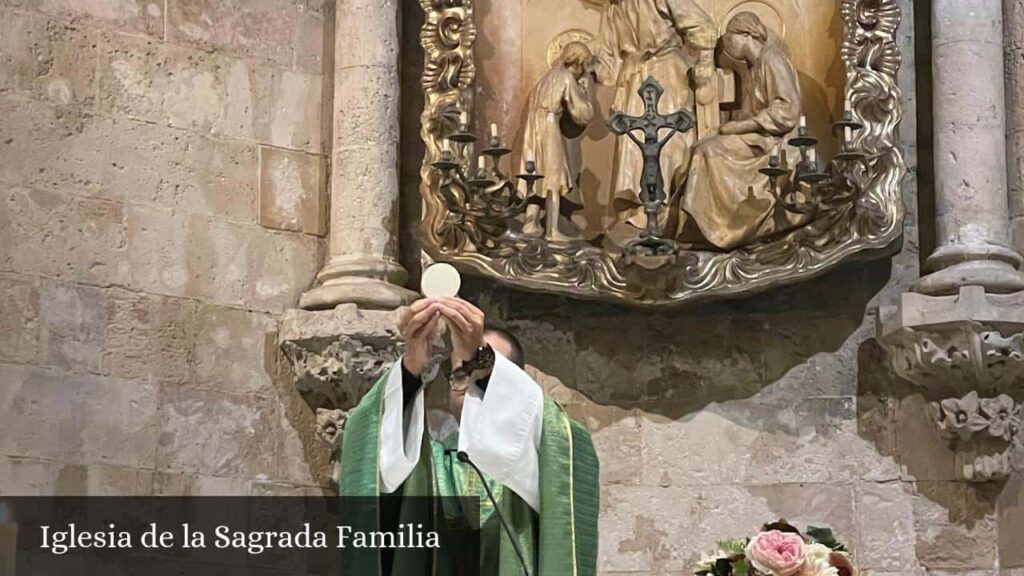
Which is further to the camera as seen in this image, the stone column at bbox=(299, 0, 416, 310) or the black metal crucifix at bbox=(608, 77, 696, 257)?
the stone column at bbox=(299, 0, 416, 310)

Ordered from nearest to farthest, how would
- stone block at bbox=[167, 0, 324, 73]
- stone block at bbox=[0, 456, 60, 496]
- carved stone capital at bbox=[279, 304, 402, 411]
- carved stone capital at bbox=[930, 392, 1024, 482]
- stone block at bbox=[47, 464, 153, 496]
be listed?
stone block at bbox=[0, 456, 60, 496]
stone block at bbox=[47, 464, 153, 496]
carved stone capital at bbox=[930, 392, 1024, 482]
carved stone capital at bbox=[279, 304, 402, 411]
stone block at bbox=[167, 0, 324, 73]

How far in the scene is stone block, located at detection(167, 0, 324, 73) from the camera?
645 centimetres

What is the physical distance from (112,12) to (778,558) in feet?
10.1

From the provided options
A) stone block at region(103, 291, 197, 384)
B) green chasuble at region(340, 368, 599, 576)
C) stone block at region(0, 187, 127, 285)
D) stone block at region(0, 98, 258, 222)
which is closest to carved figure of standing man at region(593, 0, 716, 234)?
stone block at region(0, 98, 258, 222)

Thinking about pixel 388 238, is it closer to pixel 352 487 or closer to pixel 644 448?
pixel 644 448

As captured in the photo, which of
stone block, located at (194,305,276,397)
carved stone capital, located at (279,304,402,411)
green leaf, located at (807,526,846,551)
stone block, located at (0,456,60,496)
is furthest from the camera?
stone block, located at (194,305,276,397)

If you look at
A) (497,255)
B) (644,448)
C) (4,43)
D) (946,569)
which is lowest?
(946,569)

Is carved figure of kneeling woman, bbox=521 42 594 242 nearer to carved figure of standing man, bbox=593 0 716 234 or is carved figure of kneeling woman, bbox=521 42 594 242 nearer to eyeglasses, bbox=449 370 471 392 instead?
carved figure of standing man, bbox=593 0 716 234

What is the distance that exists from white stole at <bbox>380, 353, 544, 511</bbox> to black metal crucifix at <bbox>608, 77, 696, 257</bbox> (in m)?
1.63

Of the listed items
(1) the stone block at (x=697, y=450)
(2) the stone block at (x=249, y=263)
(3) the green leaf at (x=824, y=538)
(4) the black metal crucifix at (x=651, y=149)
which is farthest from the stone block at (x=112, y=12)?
(3) the green leaf at (x=824, y=538)

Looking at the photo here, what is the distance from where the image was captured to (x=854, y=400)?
20.7 feet

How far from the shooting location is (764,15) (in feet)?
21.3

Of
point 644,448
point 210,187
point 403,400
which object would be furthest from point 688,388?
point 403,400

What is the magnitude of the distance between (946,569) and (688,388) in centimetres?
100
